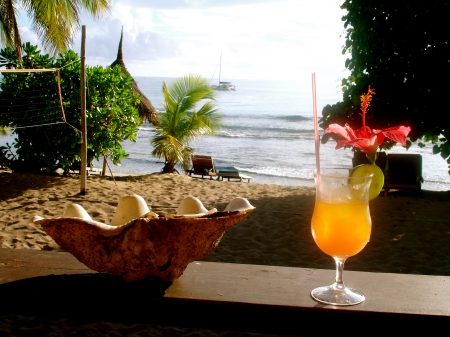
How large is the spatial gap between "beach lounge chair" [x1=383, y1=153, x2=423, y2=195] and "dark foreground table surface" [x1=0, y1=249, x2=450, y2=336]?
697cm

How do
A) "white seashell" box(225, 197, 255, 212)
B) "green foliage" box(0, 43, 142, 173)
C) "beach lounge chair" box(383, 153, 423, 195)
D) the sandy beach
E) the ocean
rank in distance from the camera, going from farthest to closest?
the ocean
"beach lounge chair" box(383, 153, 423, 195)
"green foliage" box(0, 43, 142, 173)
the sandy beach
"white seashell" box(225, 197, 255, 212)

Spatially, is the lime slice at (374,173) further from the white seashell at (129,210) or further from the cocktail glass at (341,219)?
the white seashell at (129,210)

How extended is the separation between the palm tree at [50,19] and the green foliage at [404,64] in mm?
6451

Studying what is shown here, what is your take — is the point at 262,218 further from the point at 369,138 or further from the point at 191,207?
the point at 369,138

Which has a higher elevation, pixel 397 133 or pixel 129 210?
pixel 397 133

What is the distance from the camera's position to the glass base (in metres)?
1.40

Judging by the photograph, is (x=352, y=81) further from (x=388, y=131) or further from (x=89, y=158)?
(x=388, y=131)

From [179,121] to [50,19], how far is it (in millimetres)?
3670

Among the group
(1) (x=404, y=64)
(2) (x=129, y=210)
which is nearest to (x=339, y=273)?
(2) (x=129, y=210)

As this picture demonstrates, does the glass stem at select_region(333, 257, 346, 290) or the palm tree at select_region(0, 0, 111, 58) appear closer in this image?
the glass stem at select_region(333, 257, 346, 290)

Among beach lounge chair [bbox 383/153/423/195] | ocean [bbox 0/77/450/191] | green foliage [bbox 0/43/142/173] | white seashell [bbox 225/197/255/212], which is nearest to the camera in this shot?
white seashell [bbox 225/197/255/212]

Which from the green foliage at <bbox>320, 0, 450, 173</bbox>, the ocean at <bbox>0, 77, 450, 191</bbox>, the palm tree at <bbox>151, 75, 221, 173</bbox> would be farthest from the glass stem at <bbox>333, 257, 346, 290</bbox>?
the ocean at <bbox>0, 77, 450, 191</bbox>

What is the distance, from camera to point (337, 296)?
1.43 meters

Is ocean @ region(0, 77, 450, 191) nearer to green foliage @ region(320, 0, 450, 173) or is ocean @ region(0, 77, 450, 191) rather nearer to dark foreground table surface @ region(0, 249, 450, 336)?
green foliage @ region(320, 0, 450, 173)
